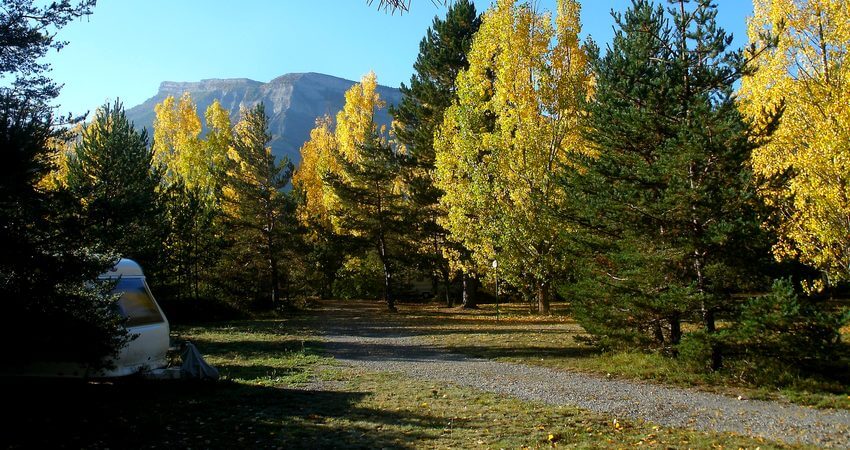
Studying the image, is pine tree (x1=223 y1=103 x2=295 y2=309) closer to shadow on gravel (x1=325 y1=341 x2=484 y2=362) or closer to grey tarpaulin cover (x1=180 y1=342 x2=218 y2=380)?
shadow on gravel (x1=325 y1=341 x2=484 y2=362)

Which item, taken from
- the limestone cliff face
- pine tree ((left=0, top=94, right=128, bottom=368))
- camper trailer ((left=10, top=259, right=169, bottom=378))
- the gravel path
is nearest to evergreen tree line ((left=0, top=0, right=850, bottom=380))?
pine tree ((left=0, top=94, right=128, bottom=368))

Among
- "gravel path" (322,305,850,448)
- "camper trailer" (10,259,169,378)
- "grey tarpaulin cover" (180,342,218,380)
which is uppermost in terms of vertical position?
"camper trailer" (10,259,169,378)

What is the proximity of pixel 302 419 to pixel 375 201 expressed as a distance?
72.2ft

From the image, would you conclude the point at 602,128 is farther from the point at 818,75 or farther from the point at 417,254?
the point at 417,254

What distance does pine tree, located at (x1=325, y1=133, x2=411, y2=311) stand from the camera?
28.0 meters

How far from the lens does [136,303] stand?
877 centimetres

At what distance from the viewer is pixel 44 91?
23.4ft

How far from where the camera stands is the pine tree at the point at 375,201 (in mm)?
28016

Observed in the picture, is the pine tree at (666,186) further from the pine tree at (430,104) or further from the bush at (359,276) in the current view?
the bush at (359,276)

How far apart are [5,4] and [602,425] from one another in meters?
9.24

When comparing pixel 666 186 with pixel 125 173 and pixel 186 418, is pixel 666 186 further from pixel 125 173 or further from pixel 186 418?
pixel 125 173

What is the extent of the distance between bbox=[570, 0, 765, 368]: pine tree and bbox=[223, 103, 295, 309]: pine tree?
62.7 ft

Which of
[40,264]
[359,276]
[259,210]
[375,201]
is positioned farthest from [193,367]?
[359,276]

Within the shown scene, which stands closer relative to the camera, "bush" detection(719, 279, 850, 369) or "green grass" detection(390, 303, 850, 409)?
"bush" detection(719, 279, 850, 369)
